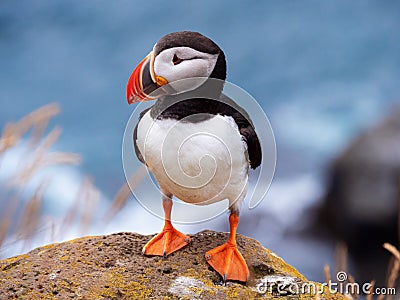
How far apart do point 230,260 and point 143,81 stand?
1.18 m

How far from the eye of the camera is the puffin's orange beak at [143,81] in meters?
3.35

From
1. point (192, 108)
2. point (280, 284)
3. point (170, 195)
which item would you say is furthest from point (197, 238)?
point (192, 108)

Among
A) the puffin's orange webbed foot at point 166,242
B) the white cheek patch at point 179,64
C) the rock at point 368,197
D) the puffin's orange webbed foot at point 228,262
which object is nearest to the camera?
the white cheek patch at point 179,64

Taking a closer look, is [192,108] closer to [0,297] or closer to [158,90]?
[158,90]

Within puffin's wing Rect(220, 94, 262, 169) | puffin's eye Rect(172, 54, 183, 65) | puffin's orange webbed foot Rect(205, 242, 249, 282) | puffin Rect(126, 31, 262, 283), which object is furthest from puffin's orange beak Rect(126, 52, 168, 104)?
puffin's orange webbed foot Rect(205, 242, 249, 282)

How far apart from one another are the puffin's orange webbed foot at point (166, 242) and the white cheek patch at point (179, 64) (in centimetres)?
103

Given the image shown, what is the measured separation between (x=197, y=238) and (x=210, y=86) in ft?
3.46

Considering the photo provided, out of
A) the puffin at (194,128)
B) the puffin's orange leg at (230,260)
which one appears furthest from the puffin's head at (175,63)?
the puffin's orange leg at (230,260)

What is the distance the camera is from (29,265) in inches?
136

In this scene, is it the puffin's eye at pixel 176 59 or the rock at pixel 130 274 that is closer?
the rock at pixel 130 274

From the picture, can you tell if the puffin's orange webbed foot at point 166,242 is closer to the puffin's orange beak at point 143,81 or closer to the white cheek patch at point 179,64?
the puffin's orange beak at point 143,81

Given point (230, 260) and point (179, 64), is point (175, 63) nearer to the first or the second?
point (179, 64)

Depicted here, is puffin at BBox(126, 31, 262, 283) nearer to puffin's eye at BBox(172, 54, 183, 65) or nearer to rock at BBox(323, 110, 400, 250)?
puffin's eye at BBox(172, 54, 183, 65)

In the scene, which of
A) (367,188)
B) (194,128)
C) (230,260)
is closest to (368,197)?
(367,188)
